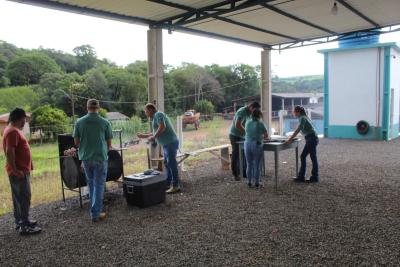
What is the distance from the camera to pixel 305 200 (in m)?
5.60

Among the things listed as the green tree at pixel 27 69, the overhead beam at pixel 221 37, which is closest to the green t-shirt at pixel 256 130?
the overhead beam at pixel 221 37

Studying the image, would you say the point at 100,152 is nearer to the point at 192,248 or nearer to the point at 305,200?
the point at 192,248

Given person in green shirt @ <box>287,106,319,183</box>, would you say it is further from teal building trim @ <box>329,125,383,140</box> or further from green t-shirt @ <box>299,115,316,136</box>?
teal building trim @ <box>329,125,383,140</box>

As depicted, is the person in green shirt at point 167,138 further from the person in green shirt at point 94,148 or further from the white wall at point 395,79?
the white wall at point 395,79

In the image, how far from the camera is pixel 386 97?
1358cm

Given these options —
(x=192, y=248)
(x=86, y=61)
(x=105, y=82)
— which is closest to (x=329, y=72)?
(x=192, y=248)

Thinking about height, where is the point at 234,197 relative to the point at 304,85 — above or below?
below

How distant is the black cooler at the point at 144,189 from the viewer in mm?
5422

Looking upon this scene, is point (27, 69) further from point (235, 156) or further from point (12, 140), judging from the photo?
point (12, 140)

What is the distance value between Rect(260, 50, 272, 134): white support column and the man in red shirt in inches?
371

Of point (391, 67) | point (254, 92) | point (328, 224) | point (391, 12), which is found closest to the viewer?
point (328, 224)

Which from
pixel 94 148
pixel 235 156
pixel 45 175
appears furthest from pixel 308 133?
pixel 45 175

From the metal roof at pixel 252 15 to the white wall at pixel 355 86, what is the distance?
3322 mm

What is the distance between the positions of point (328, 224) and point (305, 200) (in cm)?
112
